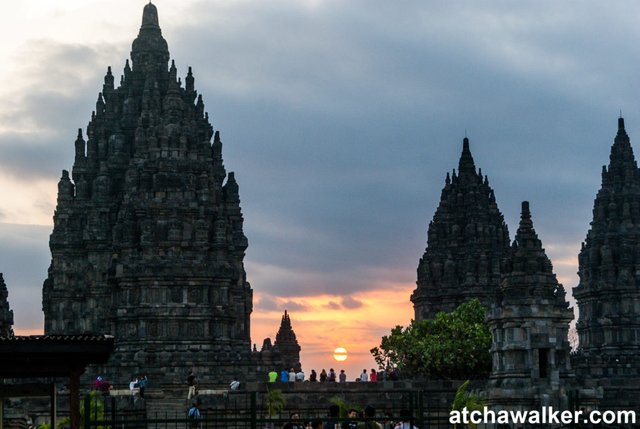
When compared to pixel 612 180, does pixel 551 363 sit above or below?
below

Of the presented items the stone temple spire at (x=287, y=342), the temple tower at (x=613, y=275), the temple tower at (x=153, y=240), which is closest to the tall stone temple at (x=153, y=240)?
the temple tower at (x=153, y=240)

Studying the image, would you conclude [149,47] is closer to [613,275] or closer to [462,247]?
[462,247]

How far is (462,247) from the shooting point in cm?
10675

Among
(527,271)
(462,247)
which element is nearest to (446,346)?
(527,271)

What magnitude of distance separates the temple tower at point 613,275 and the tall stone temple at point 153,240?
24.9 m

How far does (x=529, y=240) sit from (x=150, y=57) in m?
47.1

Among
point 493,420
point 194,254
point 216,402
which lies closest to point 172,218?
point 194,254

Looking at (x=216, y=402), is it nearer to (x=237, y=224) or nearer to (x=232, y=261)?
(x=232, y=261)

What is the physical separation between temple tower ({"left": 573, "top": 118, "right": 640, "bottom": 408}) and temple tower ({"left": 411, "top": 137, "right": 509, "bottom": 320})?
7.83 metres

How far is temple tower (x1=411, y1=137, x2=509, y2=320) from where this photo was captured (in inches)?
4072

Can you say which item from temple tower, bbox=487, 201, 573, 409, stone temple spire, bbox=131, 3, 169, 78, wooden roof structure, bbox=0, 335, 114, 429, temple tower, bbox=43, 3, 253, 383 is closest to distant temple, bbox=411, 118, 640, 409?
temple tower, bbox=487, 201, 573, 409

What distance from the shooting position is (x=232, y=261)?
88.3 meters

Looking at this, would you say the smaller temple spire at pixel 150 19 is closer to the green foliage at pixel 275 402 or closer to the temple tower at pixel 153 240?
the temple tower at pixel 153 240

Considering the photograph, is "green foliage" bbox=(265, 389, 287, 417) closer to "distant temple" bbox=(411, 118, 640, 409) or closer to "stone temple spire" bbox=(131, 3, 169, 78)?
"distant temple" bbox=(411, 118, 640, 409)
